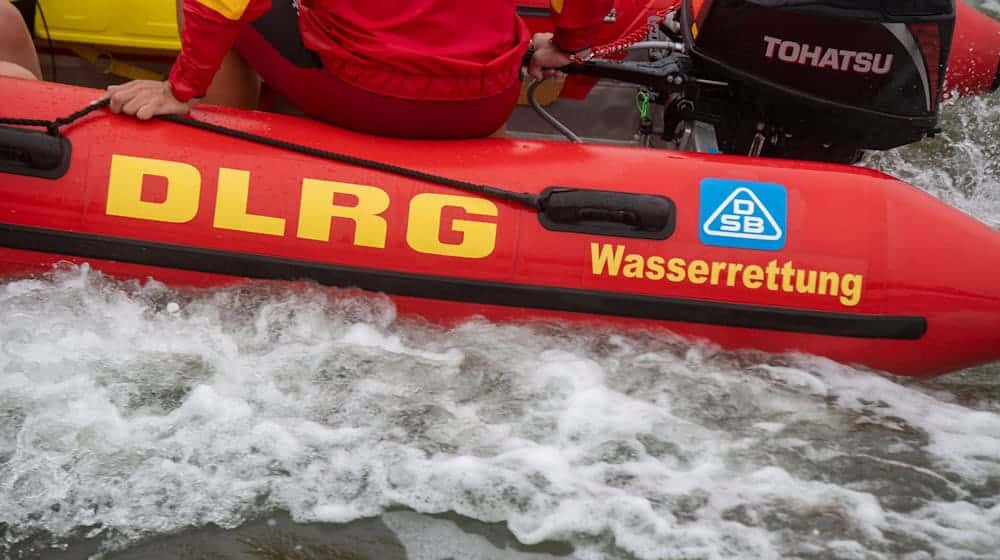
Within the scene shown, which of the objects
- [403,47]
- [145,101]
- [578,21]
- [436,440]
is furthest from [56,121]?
[578,21]

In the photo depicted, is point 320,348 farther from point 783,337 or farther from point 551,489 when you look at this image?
point 783,337

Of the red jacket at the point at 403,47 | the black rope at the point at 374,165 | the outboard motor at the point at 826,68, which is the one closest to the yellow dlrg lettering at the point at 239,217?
the black rope at the point at 374,165

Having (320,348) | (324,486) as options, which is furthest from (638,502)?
(320,348)

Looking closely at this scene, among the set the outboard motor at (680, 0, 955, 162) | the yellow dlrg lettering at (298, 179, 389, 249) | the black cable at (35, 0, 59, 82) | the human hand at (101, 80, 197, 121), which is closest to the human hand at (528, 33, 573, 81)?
the outboard motor at (680, 0, 955, 162)

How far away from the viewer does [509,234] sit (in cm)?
263

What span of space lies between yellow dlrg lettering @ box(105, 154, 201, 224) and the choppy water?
0.58 ft

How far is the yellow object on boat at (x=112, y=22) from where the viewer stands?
3.44 metres

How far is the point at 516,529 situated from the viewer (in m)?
2.17

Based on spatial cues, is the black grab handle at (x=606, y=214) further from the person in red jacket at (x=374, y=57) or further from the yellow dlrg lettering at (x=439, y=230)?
the person in red jacket at (x=374, y=57)

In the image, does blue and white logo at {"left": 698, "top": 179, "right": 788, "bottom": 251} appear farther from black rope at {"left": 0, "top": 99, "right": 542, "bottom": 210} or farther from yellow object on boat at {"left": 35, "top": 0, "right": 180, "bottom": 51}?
A: yellow object on boat at {"left": 35, "top": 0, "right": 180, "bottom": 51}

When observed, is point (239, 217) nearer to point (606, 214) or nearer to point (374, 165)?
point (374, 165)

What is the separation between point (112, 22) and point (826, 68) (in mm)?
2078

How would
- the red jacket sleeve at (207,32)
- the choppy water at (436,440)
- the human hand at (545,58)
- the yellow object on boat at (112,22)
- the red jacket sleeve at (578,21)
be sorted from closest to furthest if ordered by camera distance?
1. the choppy water at (436,440)
2. the red jacket sleeve at (207,32)
3. the red jacket sleeve at (578,21)
4. the human hand at (545,58)
5. the yellow object on boat at (112,22)

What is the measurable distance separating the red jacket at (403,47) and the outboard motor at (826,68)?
566mm
